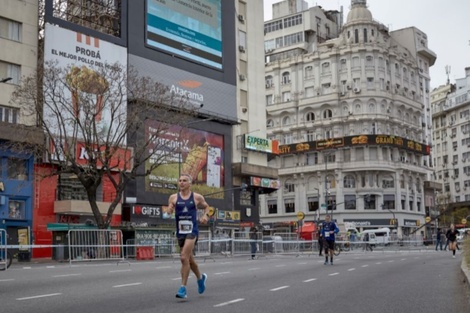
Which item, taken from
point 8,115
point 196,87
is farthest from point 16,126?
point 196,87

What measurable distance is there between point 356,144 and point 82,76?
176 ft

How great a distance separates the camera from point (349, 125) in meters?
88.6

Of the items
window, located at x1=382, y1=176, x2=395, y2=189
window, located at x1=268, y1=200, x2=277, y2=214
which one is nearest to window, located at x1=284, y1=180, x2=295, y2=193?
window, located at x1=268, y1=200, x2=277, y2=214

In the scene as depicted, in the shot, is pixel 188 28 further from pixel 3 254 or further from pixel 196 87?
pixel 3 254

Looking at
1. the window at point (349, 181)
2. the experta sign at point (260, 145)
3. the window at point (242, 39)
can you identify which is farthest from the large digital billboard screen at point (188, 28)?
the window at point (349, 181)

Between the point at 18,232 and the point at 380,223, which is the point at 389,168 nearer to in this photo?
the point at 380,223

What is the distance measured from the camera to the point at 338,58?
297 feet

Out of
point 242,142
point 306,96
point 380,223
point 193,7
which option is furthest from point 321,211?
point 193,7

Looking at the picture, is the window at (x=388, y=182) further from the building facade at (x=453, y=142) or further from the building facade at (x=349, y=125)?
the building facade at (x=453, y=142)

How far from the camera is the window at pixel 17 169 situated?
40.1 meters

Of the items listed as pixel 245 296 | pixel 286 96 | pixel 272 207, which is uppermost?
pixel 286 96

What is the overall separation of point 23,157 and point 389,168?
57.5 meters

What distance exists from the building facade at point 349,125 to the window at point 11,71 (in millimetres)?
49205

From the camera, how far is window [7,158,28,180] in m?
40.1
